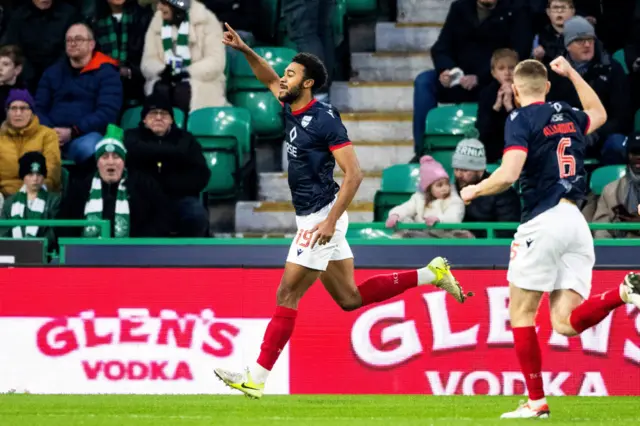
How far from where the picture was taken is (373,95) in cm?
1546

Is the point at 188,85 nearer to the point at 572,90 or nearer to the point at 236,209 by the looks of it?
the point at 236,209

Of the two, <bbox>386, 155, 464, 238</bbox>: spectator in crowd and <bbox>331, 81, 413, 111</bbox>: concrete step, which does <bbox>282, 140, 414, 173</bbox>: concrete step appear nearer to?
<bbox>331, 81, 413, 111</bbox>: concrete step

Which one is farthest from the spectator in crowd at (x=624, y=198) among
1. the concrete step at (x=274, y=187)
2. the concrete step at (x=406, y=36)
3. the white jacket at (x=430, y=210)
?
the concrete step at (x=406, y=36)

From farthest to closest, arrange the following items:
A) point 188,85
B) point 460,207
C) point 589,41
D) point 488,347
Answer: point 188,85 → point 589,41 → point 460,207 → point 488,347

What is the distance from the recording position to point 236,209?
14.1 metres

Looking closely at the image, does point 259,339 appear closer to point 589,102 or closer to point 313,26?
point 589,102

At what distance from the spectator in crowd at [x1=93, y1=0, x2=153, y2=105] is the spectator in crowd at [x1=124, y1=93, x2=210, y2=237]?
1.88 m

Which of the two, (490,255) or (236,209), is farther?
(236,209)

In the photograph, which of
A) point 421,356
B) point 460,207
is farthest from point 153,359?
point 460,207

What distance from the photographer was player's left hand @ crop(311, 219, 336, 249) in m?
8.93

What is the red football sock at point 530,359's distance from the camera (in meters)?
8.15

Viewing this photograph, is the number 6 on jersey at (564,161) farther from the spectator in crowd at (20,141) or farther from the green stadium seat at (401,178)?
the spectator in crowd at (20,141)

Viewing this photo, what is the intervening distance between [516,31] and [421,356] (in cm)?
448

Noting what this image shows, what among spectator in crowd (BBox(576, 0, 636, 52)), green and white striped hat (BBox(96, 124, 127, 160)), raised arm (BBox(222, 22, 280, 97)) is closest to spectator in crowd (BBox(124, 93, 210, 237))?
green and white striped hat (BBox(96, 124, 127, 160))
